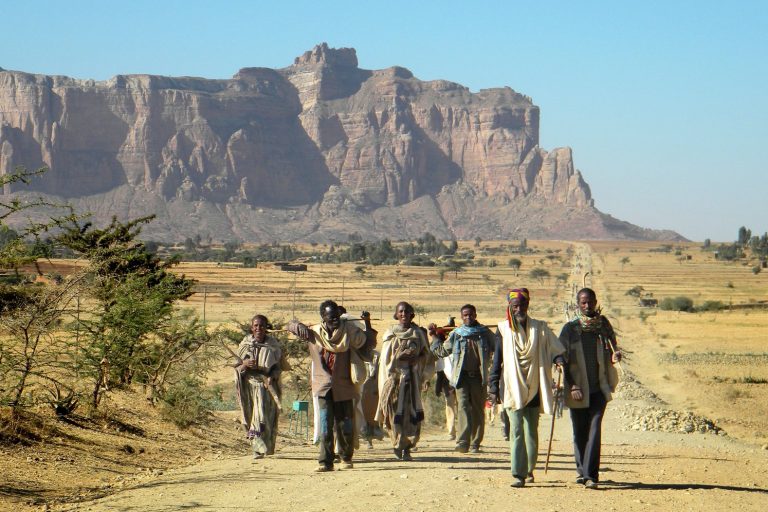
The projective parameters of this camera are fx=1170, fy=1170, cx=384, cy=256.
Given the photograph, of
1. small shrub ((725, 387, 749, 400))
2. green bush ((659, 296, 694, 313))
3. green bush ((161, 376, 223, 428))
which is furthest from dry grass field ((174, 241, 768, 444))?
green bush ((161, 376, 223, 428))

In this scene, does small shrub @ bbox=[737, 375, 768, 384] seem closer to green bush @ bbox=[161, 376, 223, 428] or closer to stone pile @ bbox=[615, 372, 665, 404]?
stone pile @ bbox=[615, 372, 665, 404]

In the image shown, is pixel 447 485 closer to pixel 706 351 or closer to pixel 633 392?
pixel 633 392

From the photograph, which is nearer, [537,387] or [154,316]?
[537,387]

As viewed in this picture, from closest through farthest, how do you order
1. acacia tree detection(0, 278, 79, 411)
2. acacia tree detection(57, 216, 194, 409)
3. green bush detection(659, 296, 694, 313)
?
1. acacia tree detection(0, 278, 79, 411)
2. acacia tree detection(57, 216, 194, 409)
3. green bush detection(659, 296, 694, 313)

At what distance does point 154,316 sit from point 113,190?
615 feet

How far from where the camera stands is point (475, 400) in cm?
1250

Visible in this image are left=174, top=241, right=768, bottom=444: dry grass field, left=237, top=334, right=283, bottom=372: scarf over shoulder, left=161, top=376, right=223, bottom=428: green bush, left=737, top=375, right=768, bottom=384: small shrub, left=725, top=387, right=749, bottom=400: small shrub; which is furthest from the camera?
left=737, top=375, right=768, bottom=384: small shrub

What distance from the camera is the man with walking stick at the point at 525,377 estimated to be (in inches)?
386

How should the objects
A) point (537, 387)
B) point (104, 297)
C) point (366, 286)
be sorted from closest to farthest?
point (537, 387)
point (104, 297)
point (366, 286)

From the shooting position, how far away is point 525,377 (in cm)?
989

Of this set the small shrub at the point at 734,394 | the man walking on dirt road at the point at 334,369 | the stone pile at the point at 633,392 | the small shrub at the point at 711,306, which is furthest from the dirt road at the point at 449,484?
the small shrub at the point at 711,306

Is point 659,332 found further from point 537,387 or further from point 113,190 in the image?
point 113,190

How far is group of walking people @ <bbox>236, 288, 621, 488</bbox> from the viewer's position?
9797 millimetres

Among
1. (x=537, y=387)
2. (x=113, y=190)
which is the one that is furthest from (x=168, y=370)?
(x=113, y=190)
